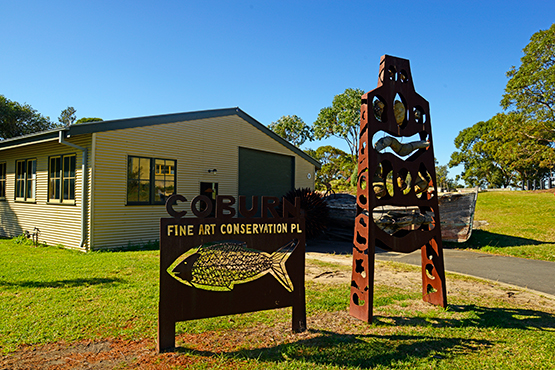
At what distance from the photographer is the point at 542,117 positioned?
2077 cm

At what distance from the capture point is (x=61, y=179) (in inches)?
470

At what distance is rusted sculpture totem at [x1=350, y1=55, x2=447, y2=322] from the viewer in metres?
4.78

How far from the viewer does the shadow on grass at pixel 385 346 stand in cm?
356

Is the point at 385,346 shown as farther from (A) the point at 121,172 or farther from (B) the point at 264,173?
(B) the point at 264,173

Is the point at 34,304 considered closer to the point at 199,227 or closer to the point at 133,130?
the point at 199,227

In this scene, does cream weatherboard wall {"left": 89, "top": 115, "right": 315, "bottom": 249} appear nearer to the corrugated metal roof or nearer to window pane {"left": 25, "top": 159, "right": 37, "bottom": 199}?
the corrugated metal roof

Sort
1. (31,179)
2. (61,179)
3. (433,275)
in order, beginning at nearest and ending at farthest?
1. (433,275)
2. (61,179)
3. (31,179)

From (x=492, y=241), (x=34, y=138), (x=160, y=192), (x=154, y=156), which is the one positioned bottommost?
(x=492, y=241)

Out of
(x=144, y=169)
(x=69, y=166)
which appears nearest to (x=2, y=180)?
(x=69, y=166)

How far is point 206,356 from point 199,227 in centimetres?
127

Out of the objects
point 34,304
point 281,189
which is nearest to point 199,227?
point 34,304

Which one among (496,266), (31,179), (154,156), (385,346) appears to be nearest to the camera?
(385,346)

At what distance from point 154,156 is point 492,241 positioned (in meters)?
11.7

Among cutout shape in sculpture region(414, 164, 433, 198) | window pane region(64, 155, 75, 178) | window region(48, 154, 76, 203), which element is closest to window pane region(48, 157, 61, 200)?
window region(48, 154, 76, 203)
